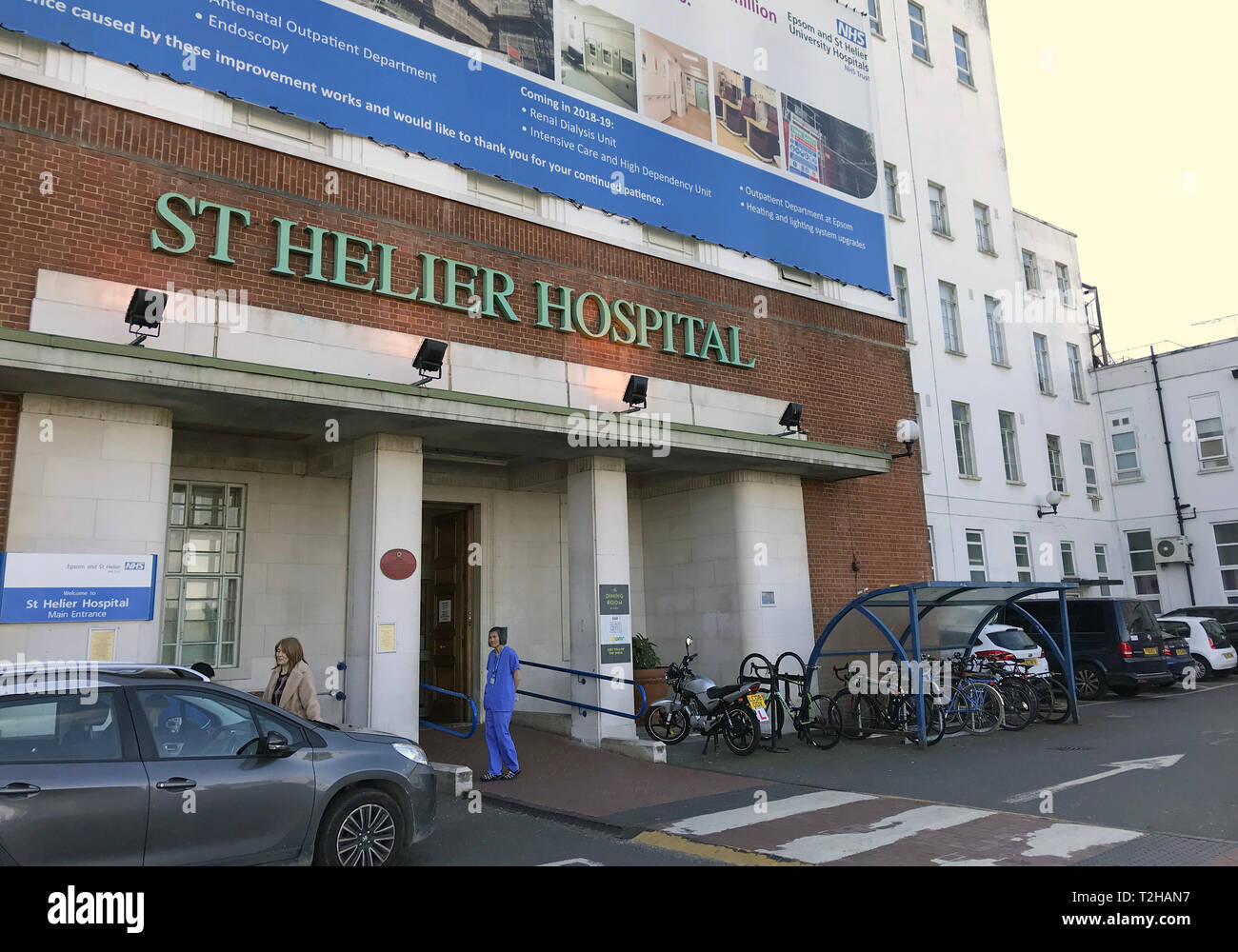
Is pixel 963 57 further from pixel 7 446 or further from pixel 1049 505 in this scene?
pixel 7 446

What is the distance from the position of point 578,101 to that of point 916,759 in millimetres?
10428

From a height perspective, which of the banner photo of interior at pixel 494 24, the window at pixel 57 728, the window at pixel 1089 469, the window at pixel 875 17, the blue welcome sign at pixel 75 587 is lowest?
the window at pixel 57 728

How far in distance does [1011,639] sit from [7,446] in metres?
16.2

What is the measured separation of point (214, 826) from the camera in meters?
5.83

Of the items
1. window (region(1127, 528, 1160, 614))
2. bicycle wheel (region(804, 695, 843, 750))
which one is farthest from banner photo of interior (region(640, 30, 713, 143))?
window (region(1127, 528, 1160, 614))

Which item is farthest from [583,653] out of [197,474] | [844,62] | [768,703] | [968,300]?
[968,300]

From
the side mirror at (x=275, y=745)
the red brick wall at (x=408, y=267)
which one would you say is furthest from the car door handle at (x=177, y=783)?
the red brick wall at (x=408, y=267)

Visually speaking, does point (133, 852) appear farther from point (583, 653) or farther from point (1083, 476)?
point (1083, 476)

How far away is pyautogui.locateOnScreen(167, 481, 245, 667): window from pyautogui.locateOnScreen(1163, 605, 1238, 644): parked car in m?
22.2

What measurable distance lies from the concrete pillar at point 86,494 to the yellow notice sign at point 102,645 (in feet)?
0.13

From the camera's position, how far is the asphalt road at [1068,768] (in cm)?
834

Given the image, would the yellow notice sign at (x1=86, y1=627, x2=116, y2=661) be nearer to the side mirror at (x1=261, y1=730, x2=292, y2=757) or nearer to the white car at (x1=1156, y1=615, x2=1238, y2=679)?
the side mirror at (x1=261, y1=730, x2=292, y2=757)

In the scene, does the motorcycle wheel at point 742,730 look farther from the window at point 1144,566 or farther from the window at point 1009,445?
the window at point 1144,566

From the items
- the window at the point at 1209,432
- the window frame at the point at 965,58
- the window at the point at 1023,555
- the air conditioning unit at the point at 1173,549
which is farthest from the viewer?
the window at the point at 1209,432
